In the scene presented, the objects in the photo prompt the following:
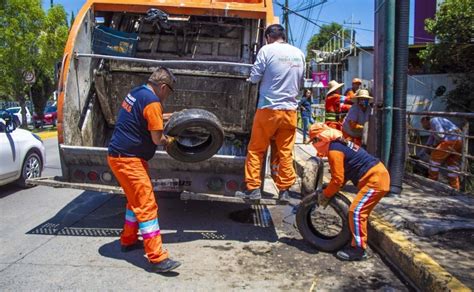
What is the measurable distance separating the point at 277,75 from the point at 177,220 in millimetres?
2200

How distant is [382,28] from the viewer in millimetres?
6324

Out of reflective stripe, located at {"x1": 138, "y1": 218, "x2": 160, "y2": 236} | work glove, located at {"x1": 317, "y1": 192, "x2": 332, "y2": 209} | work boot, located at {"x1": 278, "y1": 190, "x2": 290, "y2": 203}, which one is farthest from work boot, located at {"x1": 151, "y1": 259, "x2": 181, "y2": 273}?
work glove, located at {"x1": 317, "y1": 192, "x2": 332, "y2": 209}

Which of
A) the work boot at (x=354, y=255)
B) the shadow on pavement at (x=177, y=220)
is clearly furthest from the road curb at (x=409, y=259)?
the shadow on pavement at (x=177, y=220)

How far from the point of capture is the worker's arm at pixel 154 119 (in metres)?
4.30

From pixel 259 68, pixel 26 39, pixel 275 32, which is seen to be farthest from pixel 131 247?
pixel 26 39

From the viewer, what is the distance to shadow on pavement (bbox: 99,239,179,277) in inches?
175

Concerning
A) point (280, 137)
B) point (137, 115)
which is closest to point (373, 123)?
point (280, 137)

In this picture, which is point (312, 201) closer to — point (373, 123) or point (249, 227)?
point (249, 227)

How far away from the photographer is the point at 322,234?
5086mm

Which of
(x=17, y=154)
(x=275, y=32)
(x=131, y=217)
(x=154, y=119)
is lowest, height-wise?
(x=131, y=217)

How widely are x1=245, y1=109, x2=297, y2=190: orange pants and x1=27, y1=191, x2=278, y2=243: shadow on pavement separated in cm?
70

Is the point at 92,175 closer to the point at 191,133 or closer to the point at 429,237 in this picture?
the point at 191,133

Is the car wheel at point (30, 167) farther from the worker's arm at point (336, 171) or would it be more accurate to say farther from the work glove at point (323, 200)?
the worker's arm at point (336, 171)

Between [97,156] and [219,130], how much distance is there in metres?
1.40
